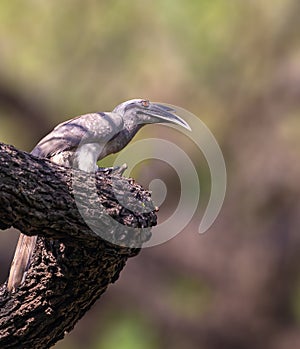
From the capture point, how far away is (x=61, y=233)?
315 centimetres

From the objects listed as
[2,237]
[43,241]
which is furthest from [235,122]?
[43,241]

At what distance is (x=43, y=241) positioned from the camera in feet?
11.0

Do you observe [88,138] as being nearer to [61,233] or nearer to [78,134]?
[78,134]

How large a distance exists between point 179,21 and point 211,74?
1.37 feet

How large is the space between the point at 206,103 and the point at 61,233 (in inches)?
180

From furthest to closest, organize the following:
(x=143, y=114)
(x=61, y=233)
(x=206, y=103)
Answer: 1. (x=206, y=103)
2. (x=143, y=114)
3. (x=61, y=233)

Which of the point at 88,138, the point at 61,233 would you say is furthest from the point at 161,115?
the point at 61,233

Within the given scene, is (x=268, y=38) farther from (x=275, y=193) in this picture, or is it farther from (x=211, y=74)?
(x=275, y=193)

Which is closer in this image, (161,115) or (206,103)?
(161,115)

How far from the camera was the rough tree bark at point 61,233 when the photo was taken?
120 inches

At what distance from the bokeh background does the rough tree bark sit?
3873 mm

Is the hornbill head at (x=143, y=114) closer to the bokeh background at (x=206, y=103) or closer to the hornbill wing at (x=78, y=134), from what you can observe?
the hornbill wing at (x=78, y=134)

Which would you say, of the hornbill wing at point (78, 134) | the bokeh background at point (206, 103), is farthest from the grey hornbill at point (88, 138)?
the bokeh background at point (206, 103)

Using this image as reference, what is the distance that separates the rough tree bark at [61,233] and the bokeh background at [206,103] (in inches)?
152
